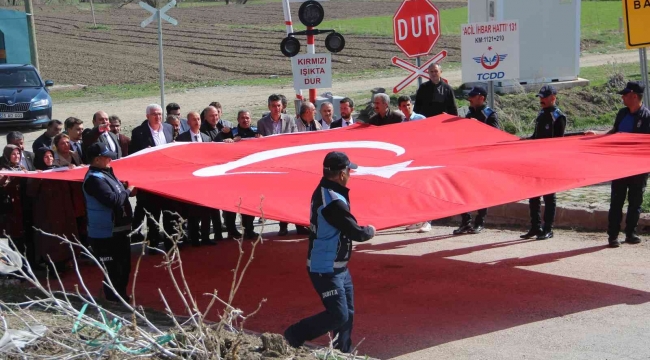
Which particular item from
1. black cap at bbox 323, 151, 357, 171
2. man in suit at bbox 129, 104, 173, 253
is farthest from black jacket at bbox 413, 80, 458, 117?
black cap at bbox 323, 151, 357, 171

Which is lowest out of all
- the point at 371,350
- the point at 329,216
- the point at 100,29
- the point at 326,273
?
the point at 371,350

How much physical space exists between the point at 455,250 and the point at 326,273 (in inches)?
187

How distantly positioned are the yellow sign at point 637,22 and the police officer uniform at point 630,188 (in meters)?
1.20

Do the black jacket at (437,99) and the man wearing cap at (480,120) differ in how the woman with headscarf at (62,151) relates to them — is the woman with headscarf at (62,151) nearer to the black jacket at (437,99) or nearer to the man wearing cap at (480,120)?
the man wearing cap at (480,120)

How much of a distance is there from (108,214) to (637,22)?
694 centimetres

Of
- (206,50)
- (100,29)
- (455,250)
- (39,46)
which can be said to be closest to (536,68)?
(455,250)

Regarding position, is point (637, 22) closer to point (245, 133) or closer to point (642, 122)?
point (642, 122)

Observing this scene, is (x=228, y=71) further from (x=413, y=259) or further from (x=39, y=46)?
(x=413, y=259)

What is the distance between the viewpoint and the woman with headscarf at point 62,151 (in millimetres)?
10374

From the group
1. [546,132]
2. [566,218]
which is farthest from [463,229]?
[546,132]

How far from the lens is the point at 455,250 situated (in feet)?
35.8

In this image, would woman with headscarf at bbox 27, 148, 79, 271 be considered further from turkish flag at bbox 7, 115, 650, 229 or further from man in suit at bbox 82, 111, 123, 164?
turkish flag at bbox 7, 115, 650, 229

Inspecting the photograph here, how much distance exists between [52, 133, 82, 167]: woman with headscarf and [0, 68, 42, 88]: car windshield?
15.9 metres

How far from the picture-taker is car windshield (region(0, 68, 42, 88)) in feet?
83.2
